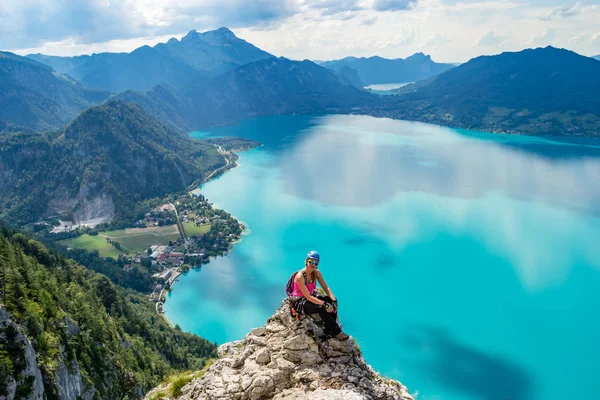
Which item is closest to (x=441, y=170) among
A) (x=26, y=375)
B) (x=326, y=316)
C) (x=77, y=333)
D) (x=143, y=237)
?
(x=143, y=237)

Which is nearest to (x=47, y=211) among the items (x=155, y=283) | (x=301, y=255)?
(x=155, y=283)

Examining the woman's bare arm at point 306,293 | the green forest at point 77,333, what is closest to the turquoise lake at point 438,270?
the green forest at point 77,333

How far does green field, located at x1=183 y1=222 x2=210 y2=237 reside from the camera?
94100mm

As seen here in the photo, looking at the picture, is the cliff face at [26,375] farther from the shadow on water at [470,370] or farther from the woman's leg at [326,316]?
the shadow on water at [470,370]

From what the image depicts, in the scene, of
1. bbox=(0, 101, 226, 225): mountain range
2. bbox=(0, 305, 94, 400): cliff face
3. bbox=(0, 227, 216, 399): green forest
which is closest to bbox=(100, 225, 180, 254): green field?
bbox=(0, 101, 226, 225): mountain range

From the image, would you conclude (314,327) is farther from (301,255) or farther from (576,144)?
(576,144)

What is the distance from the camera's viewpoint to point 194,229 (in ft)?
317

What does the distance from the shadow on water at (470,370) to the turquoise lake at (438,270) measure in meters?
0.15

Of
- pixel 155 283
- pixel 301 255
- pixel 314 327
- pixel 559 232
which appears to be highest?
pixel 559 232

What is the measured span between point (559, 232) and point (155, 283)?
7595 cm

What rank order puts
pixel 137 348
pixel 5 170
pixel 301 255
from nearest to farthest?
pixel 137 348, pixel 301 255, pixel 5 170

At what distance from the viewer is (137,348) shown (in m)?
37.5

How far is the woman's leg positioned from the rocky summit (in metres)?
0.17

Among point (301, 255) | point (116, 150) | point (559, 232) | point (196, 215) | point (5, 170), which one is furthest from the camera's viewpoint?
point (116, 150)
